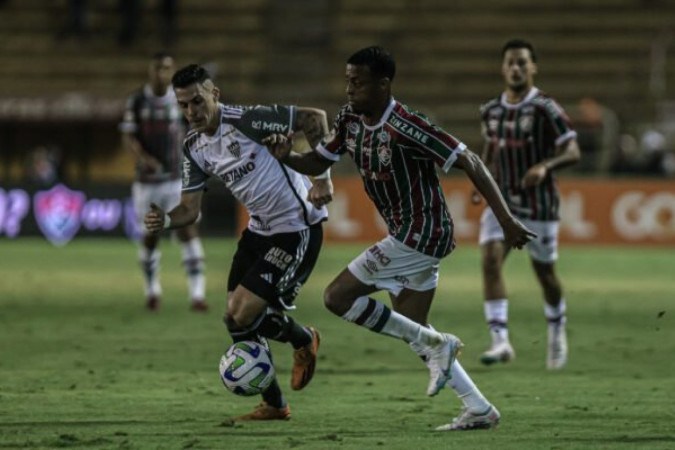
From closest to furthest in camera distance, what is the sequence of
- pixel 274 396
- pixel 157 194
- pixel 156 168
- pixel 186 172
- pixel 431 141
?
pixel 431 141 < pixel 274 396 < pixel 186 172 < pixel 156 168 < pixel 157 194

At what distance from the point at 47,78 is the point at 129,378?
76.8 ft

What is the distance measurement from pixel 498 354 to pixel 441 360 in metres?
3.48

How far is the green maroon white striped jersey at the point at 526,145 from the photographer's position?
11.5m

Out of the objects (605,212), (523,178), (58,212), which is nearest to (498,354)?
(523,178)

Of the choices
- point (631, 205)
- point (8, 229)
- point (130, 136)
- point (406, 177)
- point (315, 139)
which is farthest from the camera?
point (8, 229)

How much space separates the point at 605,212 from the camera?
26.0 meters

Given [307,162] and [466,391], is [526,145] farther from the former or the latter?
[466,391]

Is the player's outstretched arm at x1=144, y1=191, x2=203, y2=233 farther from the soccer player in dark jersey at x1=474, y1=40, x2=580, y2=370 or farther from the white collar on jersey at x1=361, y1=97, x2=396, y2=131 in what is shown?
the soccer player in dark jersey at x1=474, y1=40, x2=580, y2=370

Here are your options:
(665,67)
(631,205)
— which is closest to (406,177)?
(631,205)

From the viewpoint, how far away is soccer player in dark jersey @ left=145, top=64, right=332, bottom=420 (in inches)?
335

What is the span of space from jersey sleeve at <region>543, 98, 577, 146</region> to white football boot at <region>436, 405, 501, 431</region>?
3.80 m

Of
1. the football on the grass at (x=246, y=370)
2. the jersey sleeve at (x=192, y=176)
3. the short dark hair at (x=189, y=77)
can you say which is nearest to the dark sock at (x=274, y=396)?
the football on the grass at (x=246, y=370)

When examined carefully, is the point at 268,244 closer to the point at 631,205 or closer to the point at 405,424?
the point at 405,424

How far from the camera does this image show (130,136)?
16.0 meters
